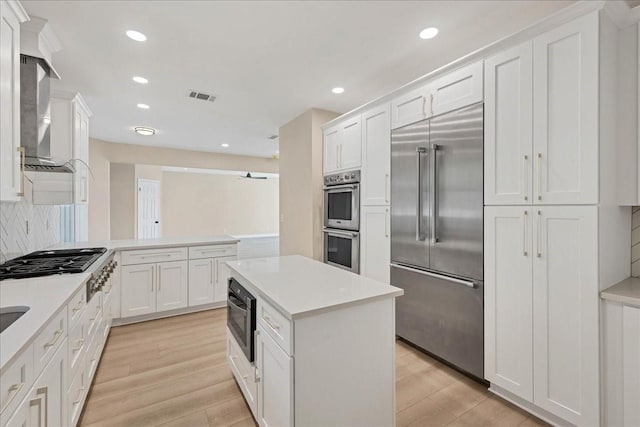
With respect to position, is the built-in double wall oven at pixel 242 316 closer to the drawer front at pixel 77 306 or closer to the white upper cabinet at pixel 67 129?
the drawer front at pixel 77 306

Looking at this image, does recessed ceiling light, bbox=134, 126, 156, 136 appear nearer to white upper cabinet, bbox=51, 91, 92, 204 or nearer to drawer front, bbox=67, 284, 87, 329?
white upper cabinet, bbox=51, 91, 92, 204

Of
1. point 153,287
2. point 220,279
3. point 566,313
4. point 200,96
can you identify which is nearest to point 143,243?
point 153,287

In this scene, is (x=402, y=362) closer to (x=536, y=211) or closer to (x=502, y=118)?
(x=536, y=211)

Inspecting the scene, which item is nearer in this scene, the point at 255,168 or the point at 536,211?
the point at 536,211

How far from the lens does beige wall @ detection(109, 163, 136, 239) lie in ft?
22.2

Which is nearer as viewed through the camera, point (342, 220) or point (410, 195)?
point (410, 195)

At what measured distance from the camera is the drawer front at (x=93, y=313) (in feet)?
6.65

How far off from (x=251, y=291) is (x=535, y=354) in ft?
5.95

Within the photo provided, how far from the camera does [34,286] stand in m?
1.69

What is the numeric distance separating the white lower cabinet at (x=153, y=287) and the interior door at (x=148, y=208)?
4.30 m

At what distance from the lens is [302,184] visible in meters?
4.06

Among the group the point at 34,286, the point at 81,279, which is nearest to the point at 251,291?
the point at 81,279

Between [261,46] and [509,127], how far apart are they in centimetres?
197

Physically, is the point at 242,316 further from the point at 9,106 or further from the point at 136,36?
the point at 136,36
